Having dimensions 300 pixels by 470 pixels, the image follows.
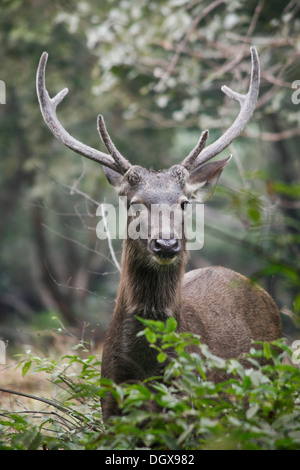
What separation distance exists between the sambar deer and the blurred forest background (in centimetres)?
137

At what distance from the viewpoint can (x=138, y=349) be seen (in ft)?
16.7

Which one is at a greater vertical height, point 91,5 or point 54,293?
point 91,5

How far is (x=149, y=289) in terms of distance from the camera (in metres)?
5.38

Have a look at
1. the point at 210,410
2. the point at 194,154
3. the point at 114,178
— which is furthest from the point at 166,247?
the point at 210,410

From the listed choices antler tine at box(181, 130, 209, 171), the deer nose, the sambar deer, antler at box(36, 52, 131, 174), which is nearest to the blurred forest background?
the sambar deer

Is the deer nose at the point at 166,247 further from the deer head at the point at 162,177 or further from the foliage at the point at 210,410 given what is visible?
the foliage at the point at 210,410

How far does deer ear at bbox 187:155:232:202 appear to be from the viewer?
605cm

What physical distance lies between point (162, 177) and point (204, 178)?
0.64 meters

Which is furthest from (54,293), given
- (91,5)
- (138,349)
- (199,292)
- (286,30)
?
(138,349)

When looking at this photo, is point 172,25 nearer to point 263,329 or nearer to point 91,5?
point 91,5

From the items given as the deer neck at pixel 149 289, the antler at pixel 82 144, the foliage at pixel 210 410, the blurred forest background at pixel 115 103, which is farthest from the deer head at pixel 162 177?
the blurred forest background at pixel 115 103

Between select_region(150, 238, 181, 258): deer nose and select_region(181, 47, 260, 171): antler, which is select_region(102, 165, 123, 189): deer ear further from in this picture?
select_region(150, 238, 181, 258): deer nose

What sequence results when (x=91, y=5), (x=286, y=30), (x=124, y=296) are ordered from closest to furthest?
(x=124, y=296) → (x=286, y=30) → (x=91, y=5)
